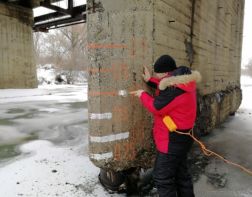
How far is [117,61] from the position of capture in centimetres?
304

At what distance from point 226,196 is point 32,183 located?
2.11m

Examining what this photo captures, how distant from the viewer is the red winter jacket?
249cm

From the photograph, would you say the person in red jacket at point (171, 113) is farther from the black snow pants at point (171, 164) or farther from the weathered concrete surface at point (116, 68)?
the weathered concrete surface at point (116, 68)

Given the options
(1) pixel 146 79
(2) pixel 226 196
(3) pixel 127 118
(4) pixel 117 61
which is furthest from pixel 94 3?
(2) pixel 226 196

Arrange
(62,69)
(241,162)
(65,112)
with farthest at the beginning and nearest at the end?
(62,69), (65,112), (241,162)

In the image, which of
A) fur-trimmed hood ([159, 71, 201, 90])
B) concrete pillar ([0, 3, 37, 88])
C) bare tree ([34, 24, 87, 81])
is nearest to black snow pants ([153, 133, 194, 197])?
fur-trimmed hood ([159, 71, 201, 90])

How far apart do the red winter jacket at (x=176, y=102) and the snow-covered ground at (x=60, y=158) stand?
3.42 ft

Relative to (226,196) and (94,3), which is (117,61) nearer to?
(94,3)

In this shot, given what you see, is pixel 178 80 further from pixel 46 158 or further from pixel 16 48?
pixel 16 48

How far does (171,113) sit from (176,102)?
0.38 ft

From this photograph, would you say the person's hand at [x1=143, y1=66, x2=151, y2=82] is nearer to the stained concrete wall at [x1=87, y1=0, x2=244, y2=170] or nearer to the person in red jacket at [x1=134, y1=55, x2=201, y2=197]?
the stained concrete wall at [x1=87, y1=0, x2=244, y2=170]

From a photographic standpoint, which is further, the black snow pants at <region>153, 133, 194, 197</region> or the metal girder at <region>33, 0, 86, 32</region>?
the metal girder at <region>33, 0, 86, 32</region>

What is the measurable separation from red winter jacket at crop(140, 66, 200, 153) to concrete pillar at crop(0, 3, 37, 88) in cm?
1262

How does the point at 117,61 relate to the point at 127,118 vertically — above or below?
above
